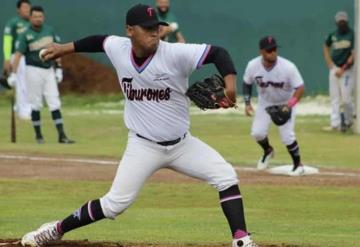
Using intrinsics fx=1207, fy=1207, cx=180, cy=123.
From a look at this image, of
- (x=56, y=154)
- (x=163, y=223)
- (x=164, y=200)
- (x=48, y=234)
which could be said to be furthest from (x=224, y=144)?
(x=48, y=234)

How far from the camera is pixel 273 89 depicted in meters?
16.3

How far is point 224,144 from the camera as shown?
2077cm

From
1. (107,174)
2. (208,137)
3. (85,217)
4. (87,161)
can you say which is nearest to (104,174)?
(107,174)

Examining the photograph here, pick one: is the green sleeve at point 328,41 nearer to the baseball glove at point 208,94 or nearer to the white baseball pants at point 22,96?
the white baseball pants at point 22,96

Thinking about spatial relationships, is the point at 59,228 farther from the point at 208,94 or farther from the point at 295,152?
the point at 295,152

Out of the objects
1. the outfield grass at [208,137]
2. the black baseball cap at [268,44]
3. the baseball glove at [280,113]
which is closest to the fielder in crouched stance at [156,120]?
the black baseball cap at [268,44]

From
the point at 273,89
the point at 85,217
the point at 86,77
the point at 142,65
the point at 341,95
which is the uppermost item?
the point at 142,65

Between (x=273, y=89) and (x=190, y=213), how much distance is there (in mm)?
4200

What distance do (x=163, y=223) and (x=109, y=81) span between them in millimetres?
18514

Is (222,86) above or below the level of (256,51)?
above

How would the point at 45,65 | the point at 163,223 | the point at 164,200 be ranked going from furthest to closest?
the point at 45,65 → the point at 164,200 → the point at 163,223

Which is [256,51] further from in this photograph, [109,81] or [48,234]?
[48,234]

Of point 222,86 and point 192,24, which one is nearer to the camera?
point 222,86

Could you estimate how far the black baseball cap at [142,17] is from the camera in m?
8.95
